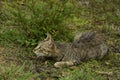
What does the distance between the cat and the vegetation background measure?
13 cm

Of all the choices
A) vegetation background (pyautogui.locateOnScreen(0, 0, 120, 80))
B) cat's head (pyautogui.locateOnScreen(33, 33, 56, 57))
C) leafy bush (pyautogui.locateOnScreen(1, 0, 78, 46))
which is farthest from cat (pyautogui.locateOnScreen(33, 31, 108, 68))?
leafy bush (pyautogui.locateOnScreen(1, 0, 78, 46))

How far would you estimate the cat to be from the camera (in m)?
6.45

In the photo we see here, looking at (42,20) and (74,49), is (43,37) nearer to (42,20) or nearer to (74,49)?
(42,20)

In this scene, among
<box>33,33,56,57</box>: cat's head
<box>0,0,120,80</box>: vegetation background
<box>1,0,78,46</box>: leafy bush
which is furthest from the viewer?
<box>1,0,78,46</box>: leafy bush

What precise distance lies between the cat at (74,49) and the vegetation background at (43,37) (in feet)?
0.44

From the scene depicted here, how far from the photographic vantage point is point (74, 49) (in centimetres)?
679

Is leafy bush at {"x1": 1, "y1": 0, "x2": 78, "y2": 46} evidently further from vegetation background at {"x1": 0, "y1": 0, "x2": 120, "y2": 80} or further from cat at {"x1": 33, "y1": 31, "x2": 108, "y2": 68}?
cat at {"x1": 33, "y1": 31, "x2": 108, "y2": 68}

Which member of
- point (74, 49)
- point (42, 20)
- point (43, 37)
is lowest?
point (74, 49)

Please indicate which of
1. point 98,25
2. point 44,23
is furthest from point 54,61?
point 98,25

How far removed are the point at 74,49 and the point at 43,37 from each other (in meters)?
0.72

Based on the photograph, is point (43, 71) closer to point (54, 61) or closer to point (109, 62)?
point (54, 61)

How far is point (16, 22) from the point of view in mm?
7492

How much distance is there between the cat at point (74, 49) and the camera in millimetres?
6453

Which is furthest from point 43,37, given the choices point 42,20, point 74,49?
point 74,49
